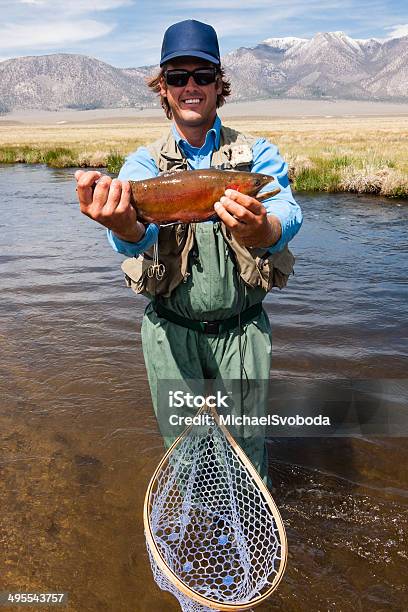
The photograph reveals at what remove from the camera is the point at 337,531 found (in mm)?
4547

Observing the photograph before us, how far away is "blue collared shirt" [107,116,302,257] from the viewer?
10.0 feet

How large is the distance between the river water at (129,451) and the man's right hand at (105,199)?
114 inches

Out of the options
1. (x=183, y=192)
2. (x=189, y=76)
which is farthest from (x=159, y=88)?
(x=183, y=192)

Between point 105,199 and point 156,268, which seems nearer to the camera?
point 105,199

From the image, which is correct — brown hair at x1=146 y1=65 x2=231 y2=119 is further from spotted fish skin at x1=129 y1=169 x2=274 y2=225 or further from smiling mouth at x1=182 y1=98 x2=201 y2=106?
spotted fish skin at x1=129 y1=169 x2=274 y2=225

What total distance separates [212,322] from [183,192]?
97 cm

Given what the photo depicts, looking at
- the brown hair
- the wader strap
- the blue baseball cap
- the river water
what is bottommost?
the river water

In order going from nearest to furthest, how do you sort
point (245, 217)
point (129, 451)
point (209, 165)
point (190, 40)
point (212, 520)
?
point (245, 217), point (190, 40), point (209, 165), point (212, 520), point (129, 451)

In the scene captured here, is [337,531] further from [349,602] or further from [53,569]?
[53,569]

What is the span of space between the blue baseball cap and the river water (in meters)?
3.79

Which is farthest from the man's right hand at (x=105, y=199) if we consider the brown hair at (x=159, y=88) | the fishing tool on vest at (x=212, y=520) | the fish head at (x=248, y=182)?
the fishing tool on vest at (x=212, y=520)

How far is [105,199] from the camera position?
2705 mm

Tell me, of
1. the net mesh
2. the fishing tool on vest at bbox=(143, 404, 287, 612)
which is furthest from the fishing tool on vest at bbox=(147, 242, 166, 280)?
the net mesh

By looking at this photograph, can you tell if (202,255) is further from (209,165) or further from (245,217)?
(245,217)
